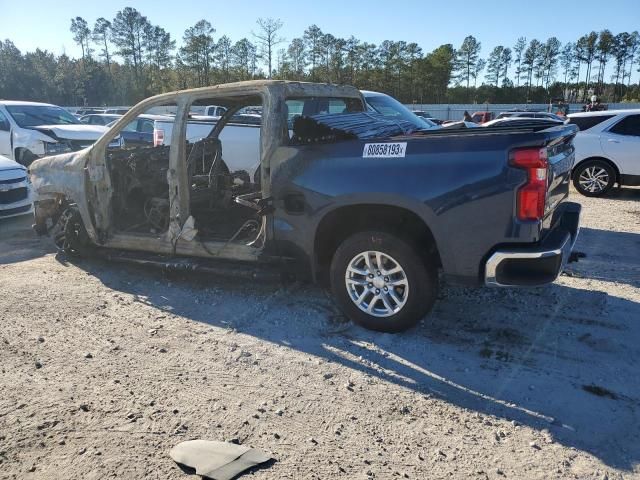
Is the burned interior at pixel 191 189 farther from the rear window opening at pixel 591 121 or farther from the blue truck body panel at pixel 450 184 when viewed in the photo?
the rear window opening at pixel 591 121

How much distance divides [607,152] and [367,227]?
26.6ft

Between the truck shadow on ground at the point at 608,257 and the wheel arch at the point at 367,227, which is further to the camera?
the truck shadow on ground at the point at 608,257

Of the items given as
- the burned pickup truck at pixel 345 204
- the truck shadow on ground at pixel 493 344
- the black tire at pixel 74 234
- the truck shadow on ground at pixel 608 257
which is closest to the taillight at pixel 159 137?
the burned pickup truck at pixel 345 204

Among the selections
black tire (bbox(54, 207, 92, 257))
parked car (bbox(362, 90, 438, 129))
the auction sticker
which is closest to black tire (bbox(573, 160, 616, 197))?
parked car (bbox(362, 90, 438, 129))

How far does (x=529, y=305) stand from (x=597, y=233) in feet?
11.5

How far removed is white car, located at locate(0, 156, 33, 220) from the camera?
8.09 metres

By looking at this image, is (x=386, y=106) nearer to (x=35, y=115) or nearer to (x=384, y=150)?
(x=384, y=150)

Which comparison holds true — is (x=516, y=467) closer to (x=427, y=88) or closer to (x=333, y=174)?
(x=333, y=174)

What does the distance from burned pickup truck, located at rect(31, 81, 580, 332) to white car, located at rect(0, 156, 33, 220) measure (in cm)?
255

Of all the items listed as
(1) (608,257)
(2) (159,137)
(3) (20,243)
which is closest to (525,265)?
(1) (608,257)

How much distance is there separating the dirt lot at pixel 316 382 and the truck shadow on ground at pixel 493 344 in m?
0.02

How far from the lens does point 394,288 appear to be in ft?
13.4

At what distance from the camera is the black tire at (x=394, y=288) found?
3.93 meters

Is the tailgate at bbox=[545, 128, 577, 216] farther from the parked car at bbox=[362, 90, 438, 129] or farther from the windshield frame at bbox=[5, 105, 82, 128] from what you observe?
the windshield frame at bbox=[5, 105, 82, 128]
